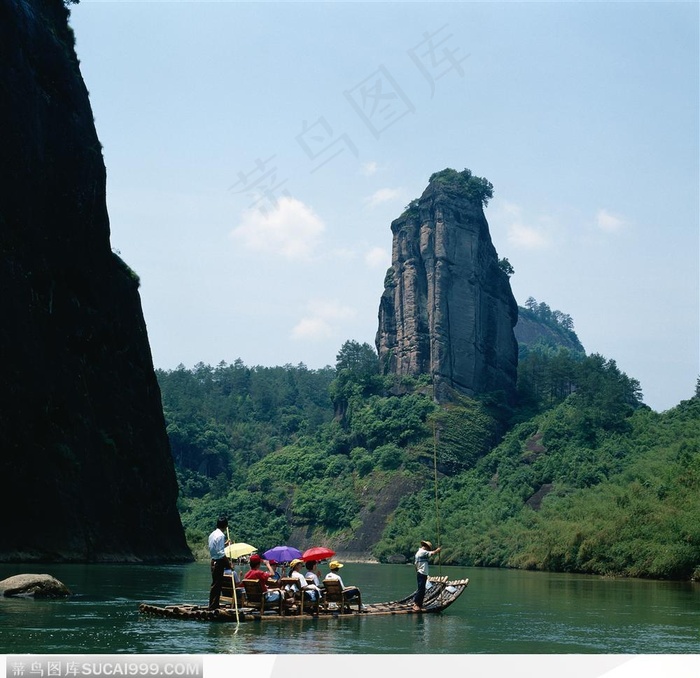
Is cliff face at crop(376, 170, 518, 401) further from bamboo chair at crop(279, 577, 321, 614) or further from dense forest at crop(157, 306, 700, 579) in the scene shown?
bamboo chair at crop(279, 577, 321, 614)

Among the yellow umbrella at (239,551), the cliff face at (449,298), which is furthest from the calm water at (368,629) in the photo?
the cliff face at (449,298)

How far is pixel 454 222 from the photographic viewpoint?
532ft

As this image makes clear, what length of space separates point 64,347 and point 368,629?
136ft

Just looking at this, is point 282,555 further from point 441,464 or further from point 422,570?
point 441,464

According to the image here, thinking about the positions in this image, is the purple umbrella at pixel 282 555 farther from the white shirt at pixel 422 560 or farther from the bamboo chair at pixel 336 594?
the white shirt at pixel 422 560

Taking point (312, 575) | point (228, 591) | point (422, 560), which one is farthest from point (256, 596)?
point (422, 560)

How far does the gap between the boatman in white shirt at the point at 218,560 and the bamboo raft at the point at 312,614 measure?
1.23ft

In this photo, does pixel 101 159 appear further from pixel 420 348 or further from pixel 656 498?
pixel 420 348

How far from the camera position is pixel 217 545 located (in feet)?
88.2

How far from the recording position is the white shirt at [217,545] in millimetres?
26828

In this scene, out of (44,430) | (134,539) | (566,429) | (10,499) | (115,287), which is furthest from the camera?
(566,429)

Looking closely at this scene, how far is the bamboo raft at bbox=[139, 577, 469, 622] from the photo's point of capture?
84.8 feet

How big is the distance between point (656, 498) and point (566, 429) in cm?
6915

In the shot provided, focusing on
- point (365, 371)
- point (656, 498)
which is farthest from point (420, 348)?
point (656, 498)
